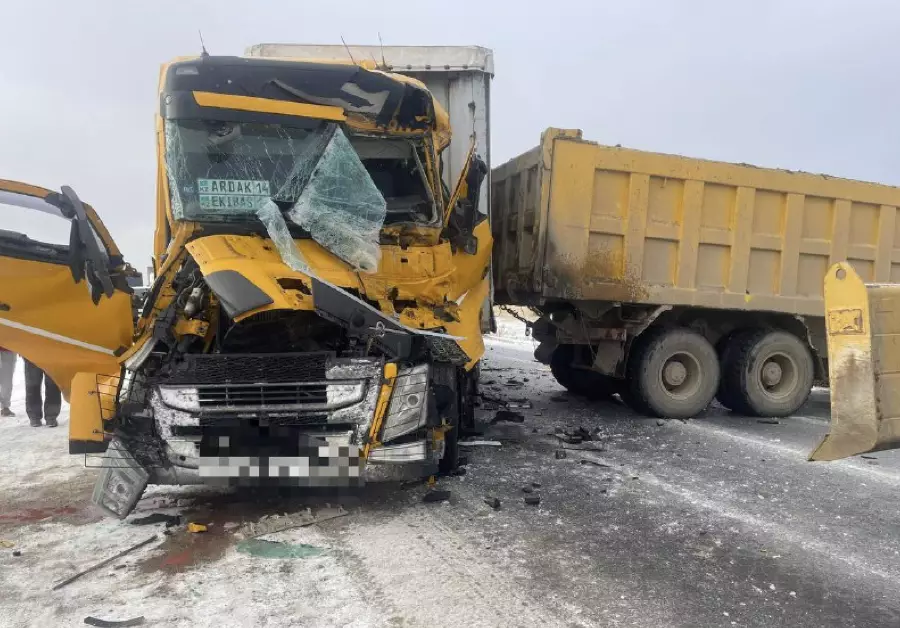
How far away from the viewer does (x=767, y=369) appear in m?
7.41

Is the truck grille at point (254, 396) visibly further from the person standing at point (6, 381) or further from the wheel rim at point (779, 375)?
the wheel rim at point (779, 375)

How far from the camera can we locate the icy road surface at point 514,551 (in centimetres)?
278

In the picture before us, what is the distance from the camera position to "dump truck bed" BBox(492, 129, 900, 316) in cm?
657

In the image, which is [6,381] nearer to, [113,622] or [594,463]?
[113,622]

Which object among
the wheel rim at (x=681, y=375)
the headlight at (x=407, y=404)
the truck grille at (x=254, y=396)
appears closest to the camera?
the truck grille at (x=254, y=396)

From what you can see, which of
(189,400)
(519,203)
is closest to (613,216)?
(519,203)

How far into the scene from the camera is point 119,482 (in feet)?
12.3

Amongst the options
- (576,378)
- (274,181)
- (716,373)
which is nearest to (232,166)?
(274,181)

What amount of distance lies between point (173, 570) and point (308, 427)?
0.99m

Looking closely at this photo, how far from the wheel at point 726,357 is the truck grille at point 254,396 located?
552cm

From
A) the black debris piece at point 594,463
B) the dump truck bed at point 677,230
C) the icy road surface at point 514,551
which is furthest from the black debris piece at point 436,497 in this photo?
the dump truck bed at point 677,230

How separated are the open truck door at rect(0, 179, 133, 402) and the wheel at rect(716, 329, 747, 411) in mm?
6326

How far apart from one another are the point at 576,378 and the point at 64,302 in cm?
611

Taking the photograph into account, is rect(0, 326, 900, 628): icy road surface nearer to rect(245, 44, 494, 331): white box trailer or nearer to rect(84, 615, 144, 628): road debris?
rect(84, 615, 144, 628): road debris
